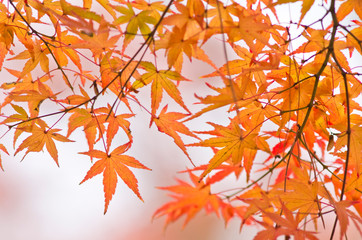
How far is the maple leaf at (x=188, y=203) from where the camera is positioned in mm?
573

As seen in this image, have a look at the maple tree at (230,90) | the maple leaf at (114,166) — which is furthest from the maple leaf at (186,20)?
the maple leaf at (114,166)

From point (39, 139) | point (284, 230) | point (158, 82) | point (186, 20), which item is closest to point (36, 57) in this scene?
point (39, 139)

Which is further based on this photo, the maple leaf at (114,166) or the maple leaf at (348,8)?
the maple leaf at (114,166)

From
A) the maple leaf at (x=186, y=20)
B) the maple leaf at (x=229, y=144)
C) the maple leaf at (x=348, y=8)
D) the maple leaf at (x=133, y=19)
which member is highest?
the maple leaf at (x=348, y=8)

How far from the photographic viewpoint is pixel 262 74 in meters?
0.75

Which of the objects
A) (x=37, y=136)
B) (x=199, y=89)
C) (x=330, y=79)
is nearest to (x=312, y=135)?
(x=330, y=79)

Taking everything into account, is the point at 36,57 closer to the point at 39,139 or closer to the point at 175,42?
the point at 39,139

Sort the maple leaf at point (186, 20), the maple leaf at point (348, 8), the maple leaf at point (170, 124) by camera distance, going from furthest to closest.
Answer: the maple leaf at point (170, 124), the maple leaf at point (348, 8), the maple leaf at point (186, 20)

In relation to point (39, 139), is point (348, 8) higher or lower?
higher

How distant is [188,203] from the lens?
60 centimetres

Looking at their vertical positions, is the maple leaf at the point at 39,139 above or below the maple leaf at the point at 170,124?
below

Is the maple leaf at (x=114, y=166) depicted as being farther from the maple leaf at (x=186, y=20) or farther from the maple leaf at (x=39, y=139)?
the maple leaf at (x=186, y=20)

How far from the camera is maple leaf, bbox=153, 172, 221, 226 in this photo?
573mm

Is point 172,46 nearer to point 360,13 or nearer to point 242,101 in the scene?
point 242,101
